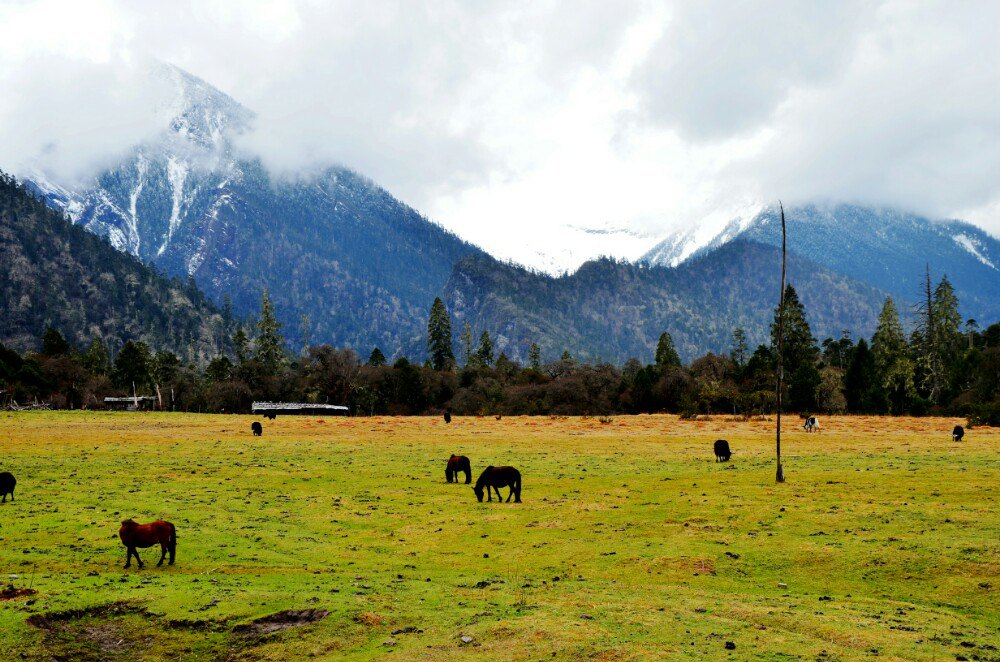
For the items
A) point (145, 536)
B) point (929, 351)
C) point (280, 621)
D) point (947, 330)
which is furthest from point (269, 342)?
point (280, 621)

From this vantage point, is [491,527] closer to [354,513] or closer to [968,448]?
[354,513]

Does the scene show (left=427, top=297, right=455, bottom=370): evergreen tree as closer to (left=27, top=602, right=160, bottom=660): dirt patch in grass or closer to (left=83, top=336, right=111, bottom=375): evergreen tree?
(left=83, top=336, right=111, bottom=375): evergreen tree

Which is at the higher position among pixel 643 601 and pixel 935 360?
pixel 935 360

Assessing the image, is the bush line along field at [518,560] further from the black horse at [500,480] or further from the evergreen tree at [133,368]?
the evergreen tree at [133,368]

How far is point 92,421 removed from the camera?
8538cm

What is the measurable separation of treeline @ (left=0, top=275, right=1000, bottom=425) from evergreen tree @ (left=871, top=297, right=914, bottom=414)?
24 cm

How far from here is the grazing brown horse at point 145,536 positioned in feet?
63.9

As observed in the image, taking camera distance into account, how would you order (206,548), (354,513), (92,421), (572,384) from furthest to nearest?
(572,384), (92,421), (354,513), (206,548)

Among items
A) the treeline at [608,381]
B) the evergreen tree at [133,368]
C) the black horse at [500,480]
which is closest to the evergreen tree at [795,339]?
the treeline at [608,381]

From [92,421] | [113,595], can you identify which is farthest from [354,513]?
[92,421]

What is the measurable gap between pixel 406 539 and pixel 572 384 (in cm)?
11196

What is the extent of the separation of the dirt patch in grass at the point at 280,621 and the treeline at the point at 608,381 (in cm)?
9579

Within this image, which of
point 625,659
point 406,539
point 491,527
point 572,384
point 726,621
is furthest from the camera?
point 572,384

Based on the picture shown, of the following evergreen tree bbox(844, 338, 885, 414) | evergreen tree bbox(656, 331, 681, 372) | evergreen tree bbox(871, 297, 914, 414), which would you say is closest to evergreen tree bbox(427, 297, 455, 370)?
evergreen tree bbox(656, 331, 681, 372)
